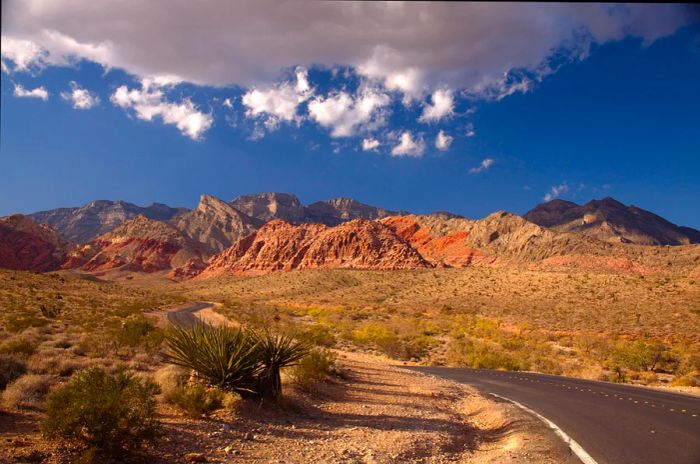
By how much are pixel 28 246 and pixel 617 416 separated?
176 metres

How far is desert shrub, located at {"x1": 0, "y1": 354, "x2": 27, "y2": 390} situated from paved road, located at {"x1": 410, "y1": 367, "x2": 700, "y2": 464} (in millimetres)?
11205

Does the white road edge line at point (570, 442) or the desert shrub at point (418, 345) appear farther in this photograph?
the desert shrub at point (418, 345)

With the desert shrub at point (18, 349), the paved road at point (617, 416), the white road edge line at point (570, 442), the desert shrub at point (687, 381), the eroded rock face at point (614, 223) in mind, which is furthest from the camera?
the eroded rock face at point (614, 223)

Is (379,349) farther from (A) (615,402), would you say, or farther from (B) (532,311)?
(B) (532,311)

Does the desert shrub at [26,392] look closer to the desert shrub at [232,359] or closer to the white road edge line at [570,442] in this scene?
the desert shrub at [232,359]

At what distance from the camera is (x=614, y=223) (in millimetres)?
164000

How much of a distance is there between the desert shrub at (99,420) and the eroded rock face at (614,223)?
524 feet

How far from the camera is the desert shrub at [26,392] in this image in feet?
28.4

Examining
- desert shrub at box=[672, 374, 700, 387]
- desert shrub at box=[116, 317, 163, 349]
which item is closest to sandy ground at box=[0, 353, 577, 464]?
desert shrub at box=[116, 317, 163, 349]

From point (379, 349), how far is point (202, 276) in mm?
120296

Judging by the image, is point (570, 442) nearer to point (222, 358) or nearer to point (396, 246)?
point (222, 358)

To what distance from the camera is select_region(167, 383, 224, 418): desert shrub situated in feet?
28.6

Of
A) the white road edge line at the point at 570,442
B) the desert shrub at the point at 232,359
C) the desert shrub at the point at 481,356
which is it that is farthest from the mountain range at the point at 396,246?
the desert shrub at the point at 232,359

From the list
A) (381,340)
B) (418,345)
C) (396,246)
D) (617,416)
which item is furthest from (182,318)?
(396,246)
